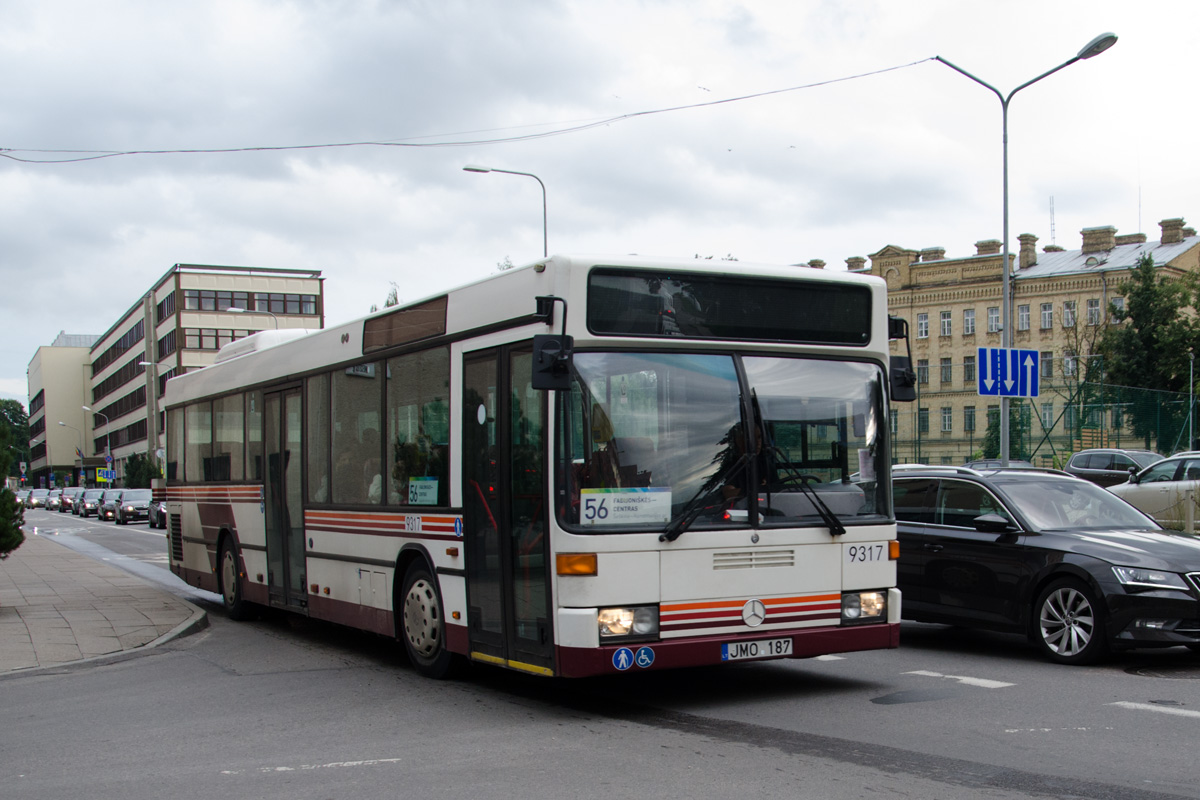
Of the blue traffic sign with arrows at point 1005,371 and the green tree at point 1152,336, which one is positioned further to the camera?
the green tree at point 1152,336

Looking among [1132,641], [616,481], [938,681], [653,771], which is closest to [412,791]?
[653,771]

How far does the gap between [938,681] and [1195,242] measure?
8421cm

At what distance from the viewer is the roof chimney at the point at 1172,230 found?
84.5 metres

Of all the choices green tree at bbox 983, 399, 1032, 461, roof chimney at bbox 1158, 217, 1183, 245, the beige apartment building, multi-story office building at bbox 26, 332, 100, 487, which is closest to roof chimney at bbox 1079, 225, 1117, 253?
the beige apartment building

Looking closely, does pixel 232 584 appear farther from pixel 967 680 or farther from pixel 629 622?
pixel 967 680

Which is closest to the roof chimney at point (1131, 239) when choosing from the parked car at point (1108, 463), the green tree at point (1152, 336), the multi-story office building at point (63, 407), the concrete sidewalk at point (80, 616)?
the green tree at point (1152, 336)

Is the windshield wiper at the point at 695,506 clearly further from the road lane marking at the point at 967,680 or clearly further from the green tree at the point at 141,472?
the green tree at the point at 141,472

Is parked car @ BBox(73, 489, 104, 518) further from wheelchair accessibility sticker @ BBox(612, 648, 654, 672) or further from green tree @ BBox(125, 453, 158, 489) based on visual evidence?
wheelchair accessibility sticker @ BBox(612, 648, 654, 672)

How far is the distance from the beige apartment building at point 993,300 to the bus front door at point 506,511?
72148 millimetres

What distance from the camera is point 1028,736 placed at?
7.12 meters

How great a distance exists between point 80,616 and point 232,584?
6.03 ft

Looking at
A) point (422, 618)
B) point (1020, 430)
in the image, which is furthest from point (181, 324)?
point (422, 618)

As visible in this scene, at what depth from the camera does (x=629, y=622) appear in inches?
300

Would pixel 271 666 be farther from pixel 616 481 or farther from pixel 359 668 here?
pixel 616 481
